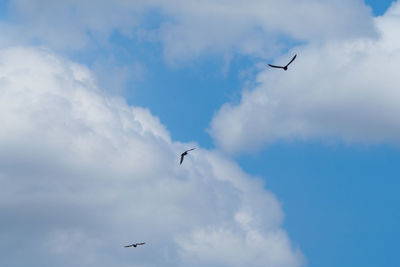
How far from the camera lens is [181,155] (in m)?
192
